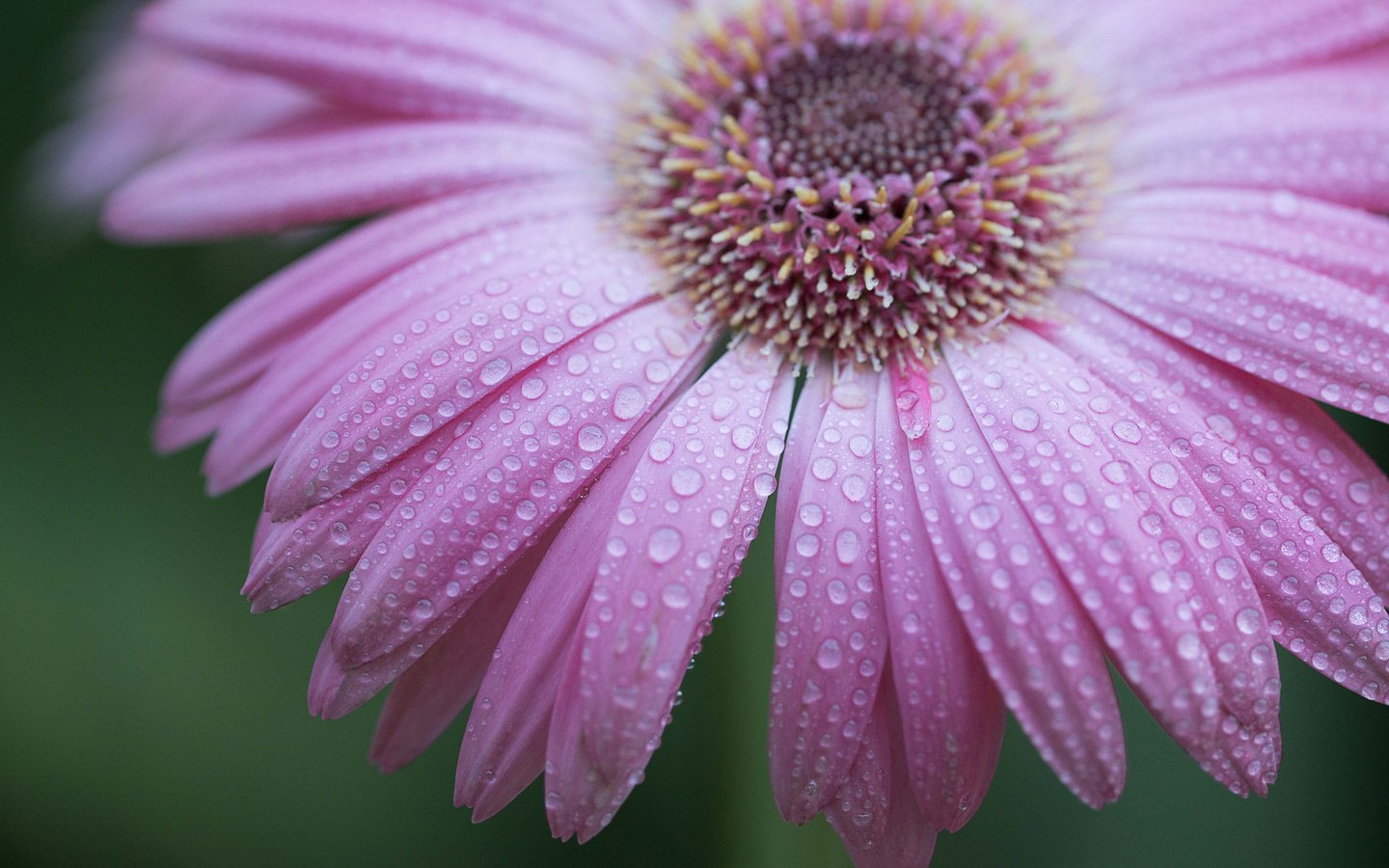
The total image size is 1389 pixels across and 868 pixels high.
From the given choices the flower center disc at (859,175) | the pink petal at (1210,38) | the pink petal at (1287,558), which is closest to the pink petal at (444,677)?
the flower center disc at (859,175)

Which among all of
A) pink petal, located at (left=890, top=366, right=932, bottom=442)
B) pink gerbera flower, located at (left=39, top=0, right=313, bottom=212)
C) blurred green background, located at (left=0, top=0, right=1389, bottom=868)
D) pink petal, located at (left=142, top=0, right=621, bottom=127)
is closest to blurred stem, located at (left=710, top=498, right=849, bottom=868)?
blurred green background, located at (left=0, top=0, right=1389, bottom=868)

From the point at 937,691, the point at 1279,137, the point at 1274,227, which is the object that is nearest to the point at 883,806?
the point at 937,691

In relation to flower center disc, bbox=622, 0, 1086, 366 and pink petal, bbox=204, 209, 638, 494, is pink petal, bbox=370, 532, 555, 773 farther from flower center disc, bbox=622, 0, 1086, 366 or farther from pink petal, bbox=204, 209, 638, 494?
flower center disc, bbox=622, 0, 1086, 366

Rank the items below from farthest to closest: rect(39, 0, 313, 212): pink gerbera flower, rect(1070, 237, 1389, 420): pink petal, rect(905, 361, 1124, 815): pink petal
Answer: rect(39, 0, 313, 212): pink gerbera flower → rect(1070, 237, 1389, 420): pink petal → rect(905, 361, 1124, 815): pink petal

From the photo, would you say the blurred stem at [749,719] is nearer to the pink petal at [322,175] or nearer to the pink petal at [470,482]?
the pink petal at [470,482]

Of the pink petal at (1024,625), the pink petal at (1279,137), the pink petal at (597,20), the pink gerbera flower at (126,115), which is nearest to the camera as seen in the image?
the pink petal at (1024,625)

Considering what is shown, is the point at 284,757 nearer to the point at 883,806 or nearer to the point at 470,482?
the point at 470,482

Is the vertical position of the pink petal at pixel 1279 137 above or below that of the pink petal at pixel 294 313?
above
